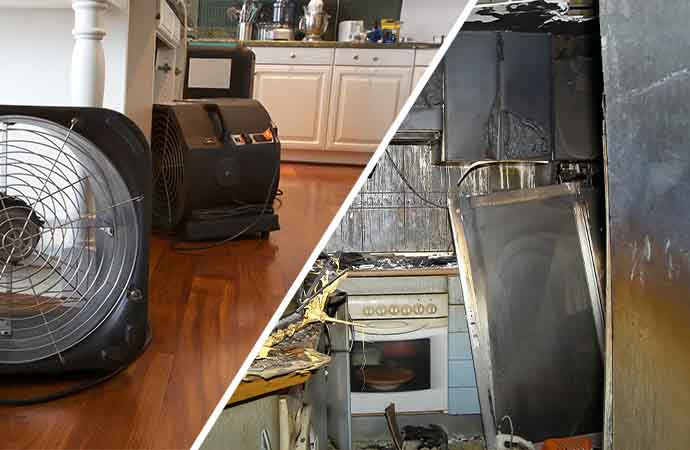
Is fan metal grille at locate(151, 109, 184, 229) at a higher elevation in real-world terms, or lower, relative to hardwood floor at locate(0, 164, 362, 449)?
higher

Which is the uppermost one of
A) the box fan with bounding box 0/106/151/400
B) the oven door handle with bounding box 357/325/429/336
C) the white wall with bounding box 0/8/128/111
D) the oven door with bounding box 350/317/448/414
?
the white wall with bounding box 0/8/128/111

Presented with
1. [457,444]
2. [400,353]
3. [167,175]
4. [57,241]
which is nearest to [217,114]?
[167,175]

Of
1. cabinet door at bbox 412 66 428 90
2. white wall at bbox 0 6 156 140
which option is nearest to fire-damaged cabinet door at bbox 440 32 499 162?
cabinet door at bbox 412 66 428 90

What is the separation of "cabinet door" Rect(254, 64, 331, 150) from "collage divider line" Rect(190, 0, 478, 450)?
6 centimetres

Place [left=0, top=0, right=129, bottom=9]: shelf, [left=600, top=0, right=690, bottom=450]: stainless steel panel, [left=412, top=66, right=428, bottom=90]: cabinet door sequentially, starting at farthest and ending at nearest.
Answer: [left=600, top=0, right=690, bottom=450]: stainless steel panel, [left=412, top=66, right=428, bottom=90]: cabinet door, [left=0, top=0, right=129, bottom=9]: shelf

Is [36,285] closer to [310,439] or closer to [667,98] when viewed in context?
[310,439]

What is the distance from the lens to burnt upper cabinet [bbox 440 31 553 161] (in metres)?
0.72

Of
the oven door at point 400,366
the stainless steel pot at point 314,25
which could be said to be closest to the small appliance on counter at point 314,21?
the stainless steel pot at point 314,25

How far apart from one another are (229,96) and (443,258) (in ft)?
1.01

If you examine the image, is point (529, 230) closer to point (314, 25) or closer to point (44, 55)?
point (314, 25)

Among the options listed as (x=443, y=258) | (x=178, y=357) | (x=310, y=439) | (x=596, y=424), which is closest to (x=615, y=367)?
(x=596, y=424)

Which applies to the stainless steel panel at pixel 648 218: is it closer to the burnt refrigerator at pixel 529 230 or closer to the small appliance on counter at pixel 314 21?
the burnt refrigerator at pixel 529 230

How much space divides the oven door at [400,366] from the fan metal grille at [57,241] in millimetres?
289

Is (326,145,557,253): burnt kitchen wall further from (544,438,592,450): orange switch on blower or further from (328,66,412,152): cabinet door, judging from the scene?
(544,438,592,450): orange switch on blower
